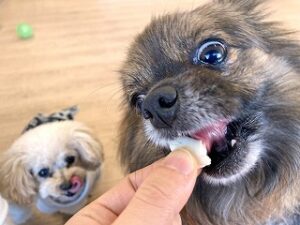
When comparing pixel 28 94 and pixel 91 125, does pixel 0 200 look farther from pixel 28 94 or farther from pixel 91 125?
pixel 28 94

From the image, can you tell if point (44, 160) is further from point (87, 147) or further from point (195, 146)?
point (195, 146)

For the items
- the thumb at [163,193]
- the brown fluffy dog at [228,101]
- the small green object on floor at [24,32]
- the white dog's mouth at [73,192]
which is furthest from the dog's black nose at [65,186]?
the small green object on floor at [24,32]

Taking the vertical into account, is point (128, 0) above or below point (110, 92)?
above

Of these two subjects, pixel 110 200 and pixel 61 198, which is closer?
pixel 110 200

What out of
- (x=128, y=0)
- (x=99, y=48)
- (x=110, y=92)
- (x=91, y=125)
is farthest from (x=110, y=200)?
(x=128, y=0)

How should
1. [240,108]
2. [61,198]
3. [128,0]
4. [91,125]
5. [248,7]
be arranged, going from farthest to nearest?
[128,0] < [91,125] < [61,198] < [248,7] < [240,108]

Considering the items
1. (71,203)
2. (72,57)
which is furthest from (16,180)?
(72,57)
